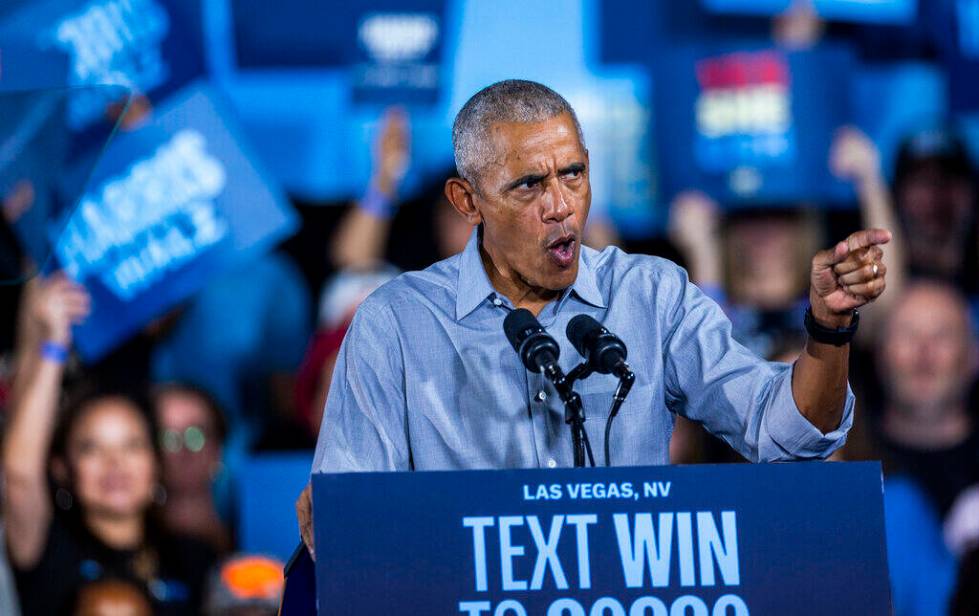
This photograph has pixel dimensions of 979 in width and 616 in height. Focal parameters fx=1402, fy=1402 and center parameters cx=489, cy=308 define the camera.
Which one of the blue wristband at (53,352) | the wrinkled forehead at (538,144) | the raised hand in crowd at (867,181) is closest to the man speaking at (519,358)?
the wrinkled forehead at (538,144)

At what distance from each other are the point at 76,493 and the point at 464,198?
8.39 ft

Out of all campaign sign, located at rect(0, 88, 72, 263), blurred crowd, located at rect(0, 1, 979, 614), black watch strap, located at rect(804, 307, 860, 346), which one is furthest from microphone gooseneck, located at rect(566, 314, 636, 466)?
blurred crowd, located at rect(0, 1, 979, 614)

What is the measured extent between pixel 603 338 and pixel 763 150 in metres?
3.42

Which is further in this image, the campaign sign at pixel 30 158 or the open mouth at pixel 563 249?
the campaign sign at pixel 30 158

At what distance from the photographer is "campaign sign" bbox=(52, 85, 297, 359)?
4695 millimetres

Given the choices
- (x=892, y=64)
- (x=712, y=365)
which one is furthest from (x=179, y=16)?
(x=712, y=365)

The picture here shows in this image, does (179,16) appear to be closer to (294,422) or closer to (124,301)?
(124,301)

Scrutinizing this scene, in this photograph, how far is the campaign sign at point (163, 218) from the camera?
4695mm

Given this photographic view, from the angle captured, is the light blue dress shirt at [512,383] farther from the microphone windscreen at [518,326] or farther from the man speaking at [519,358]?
the microphone windscreen at [518,326]

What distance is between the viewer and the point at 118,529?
4.38m

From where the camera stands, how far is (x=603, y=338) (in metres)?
1.92

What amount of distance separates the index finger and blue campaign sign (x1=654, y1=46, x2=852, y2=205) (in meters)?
3.30

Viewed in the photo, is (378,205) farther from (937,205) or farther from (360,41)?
(937,205)

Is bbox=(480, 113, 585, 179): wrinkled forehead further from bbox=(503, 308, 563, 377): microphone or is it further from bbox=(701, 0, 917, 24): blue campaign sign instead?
bbox=(701, 0, 917, 24): blue campaign sign
